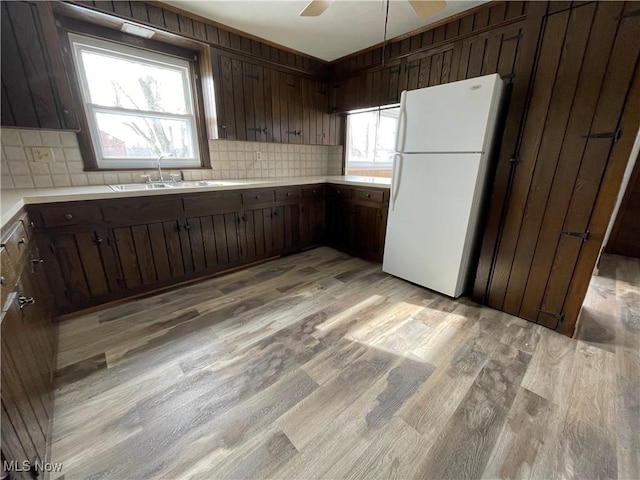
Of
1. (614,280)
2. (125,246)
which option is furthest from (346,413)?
(614,280)

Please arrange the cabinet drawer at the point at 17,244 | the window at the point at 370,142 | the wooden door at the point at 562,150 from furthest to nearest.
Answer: the window at the point at 370,142, the wooden door at the point at 562,150, the cabinet drawer at the point at 17,244

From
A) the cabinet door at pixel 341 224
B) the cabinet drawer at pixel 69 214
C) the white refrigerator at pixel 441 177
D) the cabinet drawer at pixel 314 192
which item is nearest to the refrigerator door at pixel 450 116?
the white refrigerator at pixel 441 177

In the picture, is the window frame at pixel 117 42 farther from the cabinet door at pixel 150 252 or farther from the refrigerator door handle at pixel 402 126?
the refrigerator door handle at pixel 402 126

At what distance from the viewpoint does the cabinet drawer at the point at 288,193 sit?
3029mm

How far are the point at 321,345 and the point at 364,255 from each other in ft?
5.42

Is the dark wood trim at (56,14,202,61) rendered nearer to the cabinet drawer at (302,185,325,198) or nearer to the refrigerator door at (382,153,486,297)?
the cabinet drawer at (302,185,325,198)

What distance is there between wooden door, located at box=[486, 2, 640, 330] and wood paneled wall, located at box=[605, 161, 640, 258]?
2.47 meters

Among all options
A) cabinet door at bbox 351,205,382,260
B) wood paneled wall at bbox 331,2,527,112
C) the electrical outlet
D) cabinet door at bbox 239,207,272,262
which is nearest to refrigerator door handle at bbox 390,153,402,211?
cabinet door at bbox 351,205,382,260

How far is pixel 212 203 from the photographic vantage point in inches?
99.0

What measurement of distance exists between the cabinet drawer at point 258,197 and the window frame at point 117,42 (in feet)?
2.17

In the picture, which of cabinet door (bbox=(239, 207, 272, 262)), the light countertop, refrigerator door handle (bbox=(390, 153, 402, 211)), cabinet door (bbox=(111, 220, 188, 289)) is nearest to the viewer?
the light countertop

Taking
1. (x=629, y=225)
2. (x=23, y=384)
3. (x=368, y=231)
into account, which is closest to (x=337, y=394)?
(x=23, y=384)

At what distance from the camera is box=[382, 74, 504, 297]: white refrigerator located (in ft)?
6.40

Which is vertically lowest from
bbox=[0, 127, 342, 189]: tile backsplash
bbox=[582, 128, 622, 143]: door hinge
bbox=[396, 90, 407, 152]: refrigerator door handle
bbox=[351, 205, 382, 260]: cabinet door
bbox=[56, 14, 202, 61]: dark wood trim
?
bbox=[351, 205, 382, 260]: cabinet door
